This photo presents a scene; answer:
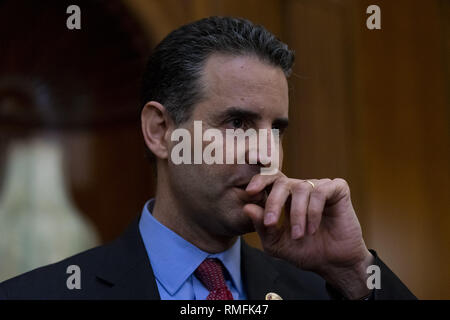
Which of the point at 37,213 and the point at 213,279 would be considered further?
the point at 37,213

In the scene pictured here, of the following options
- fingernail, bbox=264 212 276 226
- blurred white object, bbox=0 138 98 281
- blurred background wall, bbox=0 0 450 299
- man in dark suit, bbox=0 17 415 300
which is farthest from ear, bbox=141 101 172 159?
blurred white object, bbox=0 138 98 281

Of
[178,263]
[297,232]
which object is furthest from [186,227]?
[297,232]

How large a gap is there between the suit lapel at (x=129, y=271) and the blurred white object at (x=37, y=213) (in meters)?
1.61

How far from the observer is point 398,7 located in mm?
3199

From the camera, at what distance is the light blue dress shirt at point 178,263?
146 cm

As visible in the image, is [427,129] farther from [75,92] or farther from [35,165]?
[35,165]

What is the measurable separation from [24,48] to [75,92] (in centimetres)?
34

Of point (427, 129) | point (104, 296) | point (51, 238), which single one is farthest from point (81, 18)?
point (427, 129)

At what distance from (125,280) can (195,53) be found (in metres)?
0.67

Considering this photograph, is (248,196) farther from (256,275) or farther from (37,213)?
(37,213)

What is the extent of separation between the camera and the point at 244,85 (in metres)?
1.48

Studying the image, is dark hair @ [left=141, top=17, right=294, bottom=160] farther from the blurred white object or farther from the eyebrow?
the blurred white object
